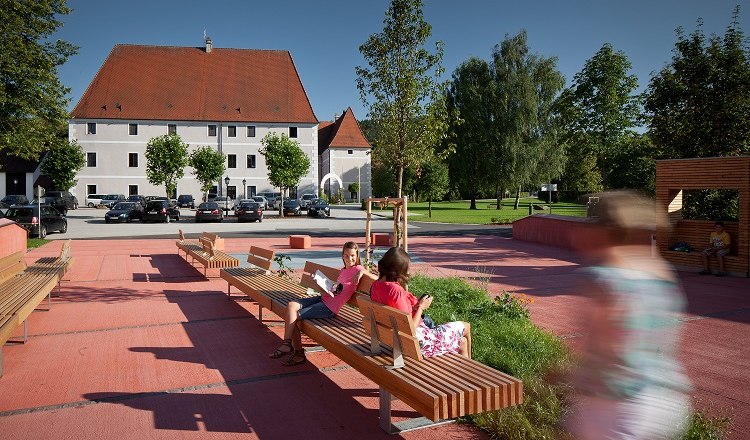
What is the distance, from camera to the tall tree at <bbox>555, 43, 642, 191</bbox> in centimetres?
4153

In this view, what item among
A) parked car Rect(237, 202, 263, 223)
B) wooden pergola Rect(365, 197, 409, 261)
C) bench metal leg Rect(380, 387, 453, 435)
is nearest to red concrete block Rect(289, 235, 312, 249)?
wooden pergola Rect(365, 197, 409, 261)

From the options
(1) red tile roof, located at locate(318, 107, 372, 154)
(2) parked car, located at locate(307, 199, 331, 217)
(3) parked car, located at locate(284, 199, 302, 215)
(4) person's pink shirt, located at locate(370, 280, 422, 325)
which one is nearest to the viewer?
(4) person's pink shirt, located at locate(370, 280, 422, 325)

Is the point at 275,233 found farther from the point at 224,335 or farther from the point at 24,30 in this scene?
the point at 224,335

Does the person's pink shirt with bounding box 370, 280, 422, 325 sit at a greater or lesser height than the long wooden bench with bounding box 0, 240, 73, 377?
greater

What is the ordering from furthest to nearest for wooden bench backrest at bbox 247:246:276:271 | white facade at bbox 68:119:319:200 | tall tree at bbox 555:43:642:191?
white facade at bbox 68:119:319:200 < tall tree at bbox 555:43:642:191 < wooden bench backrest at bbox 247:246:276:271

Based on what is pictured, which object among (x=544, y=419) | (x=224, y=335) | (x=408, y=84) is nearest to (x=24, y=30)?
(x=408, y=84)

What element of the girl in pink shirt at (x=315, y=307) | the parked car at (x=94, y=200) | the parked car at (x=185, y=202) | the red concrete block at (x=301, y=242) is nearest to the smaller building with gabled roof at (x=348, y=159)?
the parked car at (x=185, y=202)

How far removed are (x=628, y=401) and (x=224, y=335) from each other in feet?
18.7

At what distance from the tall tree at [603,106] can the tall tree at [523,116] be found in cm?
453

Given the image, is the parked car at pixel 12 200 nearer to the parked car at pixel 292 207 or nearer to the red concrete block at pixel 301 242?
the parked car at pixel 292 207

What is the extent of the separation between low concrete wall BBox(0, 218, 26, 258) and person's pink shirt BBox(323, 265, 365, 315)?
1098cm

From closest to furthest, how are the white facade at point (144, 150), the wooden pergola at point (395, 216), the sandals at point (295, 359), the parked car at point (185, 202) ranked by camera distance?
the sandals at point (295, 359), the wooden pergola at point (395, 216), the parked car at point (185, 202), the white facade at point (144, 150)

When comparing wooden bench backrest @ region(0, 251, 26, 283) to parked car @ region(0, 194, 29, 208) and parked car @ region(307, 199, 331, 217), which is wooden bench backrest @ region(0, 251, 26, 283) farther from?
parked car @ region(0, 194, 29, 208)

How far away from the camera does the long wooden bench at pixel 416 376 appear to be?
375 cm
